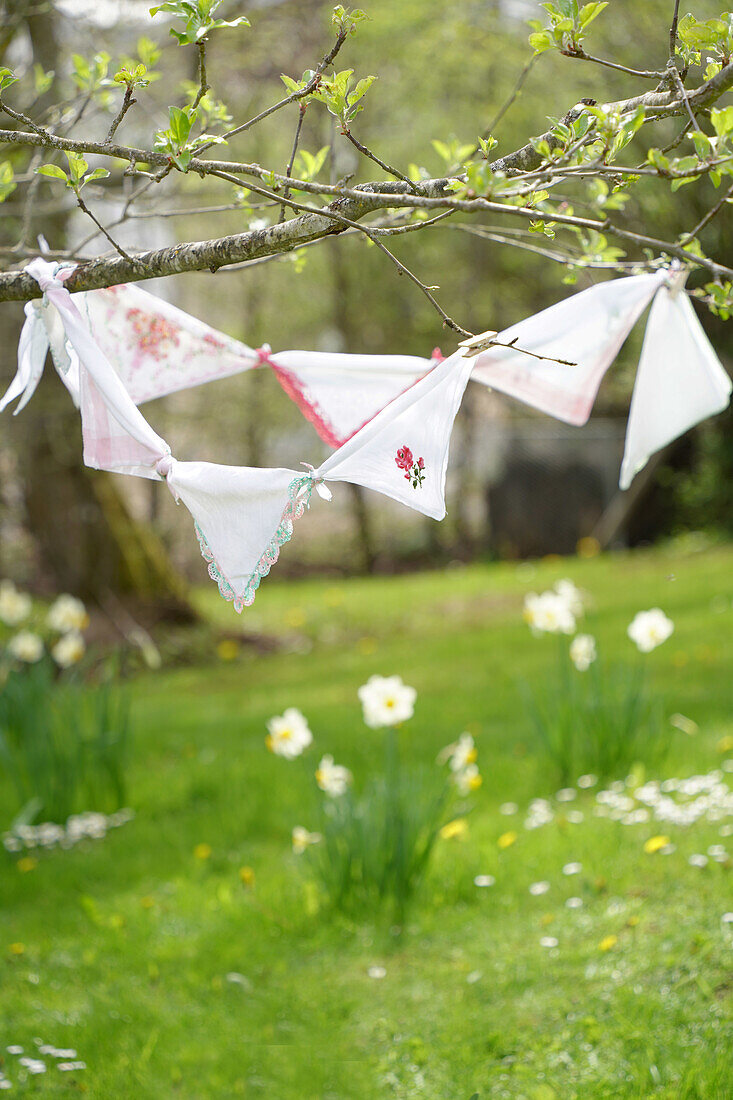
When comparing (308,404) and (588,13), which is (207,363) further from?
(588,13)

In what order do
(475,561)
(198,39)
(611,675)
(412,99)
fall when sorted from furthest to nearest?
(475,561) < (412,99) < (611,675) < (198,39)

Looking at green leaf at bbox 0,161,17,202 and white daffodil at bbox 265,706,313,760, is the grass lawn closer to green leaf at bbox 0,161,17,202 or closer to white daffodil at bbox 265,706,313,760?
white daffodil at bbox 265,706,313,760

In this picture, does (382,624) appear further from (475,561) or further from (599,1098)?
(599,1098)

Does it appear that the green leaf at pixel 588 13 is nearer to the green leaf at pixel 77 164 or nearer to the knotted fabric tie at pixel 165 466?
the green leaf at pixel 77 164

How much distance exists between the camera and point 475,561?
10.4 meters

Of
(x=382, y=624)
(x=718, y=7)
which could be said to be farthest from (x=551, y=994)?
(x=718, y=7)

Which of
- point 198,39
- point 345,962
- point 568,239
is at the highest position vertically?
point 568,239

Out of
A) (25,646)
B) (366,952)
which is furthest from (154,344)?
(25,646)

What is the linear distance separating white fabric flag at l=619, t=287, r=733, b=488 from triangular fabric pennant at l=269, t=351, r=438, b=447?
0.50 m

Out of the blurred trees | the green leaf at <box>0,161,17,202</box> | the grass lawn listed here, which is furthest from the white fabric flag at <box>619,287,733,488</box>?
the green leaf at <box>0,161,17,202</box>

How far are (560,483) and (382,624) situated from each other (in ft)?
12.6

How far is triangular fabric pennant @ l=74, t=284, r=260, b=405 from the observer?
2299 mm

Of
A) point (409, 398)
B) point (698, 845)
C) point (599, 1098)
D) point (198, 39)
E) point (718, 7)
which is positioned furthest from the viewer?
Answer: point (718, 7)

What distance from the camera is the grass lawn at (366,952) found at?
84.0 inches
